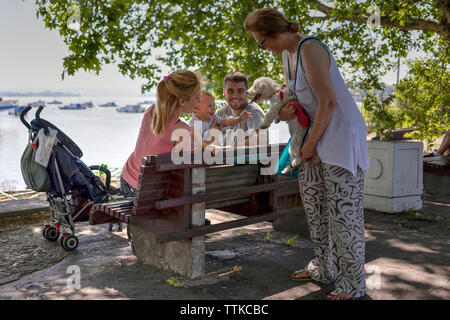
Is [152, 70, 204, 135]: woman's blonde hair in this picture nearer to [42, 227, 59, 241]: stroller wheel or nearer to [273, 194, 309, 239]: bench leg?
[273, 194, 309, 239]: bench leg

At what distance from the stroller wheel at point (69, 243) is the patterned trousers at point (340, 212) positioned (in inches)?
98.4

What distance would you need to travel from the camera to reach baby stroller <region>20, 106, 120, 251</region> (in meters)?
4.90

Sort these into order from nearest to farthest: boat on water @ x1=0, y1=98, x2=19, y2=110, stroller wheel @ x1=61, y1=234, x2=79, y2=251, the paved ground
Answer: the paved ground → stroller wheel @ x1=61, y1=234, x2=79, y2=251 → boat on water @ x1=0, y1=98, x2=19, y2=110

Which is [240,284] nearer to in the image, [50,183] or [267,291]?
[267,291]

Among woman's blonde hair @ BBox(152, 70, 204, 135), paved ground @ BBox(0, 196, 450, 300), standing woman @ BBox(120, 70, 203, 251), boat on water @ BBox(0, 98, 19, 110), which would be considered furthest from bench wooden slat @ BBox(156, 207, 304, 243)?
boat on water @ BBox(0, 98, 19, 110)

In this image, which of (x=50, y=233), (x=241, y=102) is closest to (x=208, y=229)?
(x=241, y=102)

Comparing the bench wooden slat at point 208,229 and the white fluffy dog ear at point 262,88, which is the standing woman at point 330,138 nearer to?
the white fluffy dog ear at point 262,88

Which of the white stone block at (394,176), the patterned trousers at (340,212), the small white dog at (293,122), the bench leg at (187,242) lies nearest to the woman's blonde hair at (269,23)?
the small white dog at (293,122)

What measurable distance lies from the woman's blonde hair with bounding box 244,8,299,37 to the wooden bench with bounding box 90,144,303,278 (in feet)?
3.60

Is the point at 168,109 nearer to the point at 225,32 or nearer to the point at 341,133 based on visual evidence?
the point at 341,133

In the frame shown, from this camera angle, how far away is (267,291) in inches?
142

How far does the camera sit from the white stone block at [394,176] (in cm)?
646
